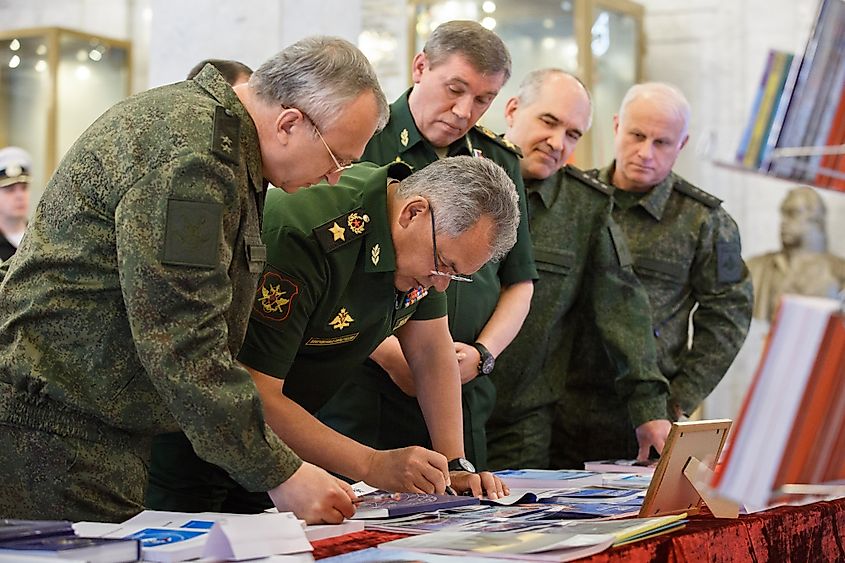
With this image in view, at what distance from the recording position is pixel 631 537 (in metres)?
1.78

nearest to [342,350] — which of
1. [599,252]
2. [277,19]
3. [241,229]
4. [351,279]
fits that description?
[351,279]

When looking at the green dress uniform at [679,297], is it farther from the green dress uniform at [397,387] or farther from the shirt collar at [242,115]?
the shirt collar at [242,115]

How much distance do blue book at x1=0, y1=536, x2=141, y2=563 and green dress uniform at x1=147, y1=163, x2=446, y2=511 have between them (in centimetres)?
73

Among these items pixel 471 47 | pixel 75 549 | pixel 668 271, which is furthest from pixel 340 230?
pixel 668 271

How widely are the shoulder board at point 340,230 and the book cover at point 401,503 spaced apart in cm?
47

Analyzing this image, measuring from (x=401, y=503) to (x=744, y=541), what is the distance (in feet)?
1.92

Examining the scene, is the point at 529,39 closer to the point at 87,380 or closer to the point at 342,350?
the point at 342,350

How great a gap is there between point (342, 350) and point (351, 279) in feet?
0.58

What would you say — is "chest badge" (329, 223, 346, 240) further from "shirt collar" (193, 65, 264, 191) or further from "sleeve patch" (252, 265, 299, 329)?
"shirt collar" (193, 65, 264, 191)

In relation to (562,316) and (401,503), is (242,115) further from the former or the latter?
(562,316)

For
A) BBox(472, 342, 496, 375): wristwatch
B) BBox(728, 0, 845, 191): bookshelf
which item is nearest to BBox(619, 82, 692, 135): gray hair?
BBox(472, 342, 496, 375): wristwatch

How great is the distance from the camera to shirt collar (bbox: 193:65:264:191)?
1.92 metres

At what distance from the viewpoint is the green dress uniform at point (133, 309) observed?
5.75 feet

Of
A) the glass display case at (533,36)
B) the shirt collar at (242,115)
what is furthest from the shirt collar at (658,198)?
the glass display case at (533,36)
